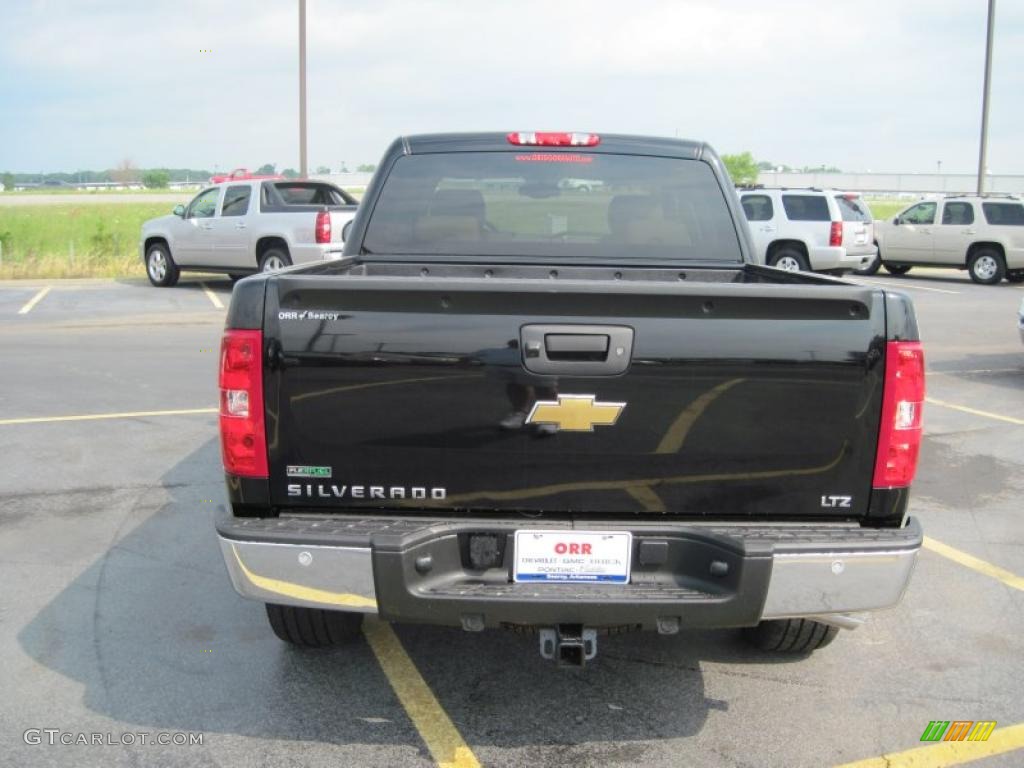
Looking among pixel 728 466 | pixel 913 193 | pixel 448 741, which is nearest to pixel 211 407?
pixel 448 741

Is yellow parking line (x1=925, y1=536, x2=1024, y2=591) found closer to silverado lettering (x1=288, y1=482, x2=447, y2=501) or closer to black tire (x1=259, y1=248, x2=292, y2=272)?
silverado lettering (x1=288, y1=482, x2=447, y2=501)

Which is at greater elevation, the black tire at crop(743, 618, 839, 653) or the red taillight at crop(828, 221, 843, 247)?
the red taillight at crop(828, 221, 843, 247)

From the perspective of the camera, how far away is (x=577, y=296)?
9.95 ft

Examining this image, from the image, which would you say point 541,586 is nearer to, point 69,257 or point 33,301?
point 33,301

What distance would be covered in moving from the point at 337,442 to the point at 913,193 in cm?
9906

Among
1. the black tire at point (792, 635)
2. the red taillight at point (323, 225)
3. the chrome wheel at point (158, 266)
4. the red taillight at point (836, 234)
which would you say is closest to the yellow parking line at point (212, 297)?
the chrome wheel at point (158, 266)

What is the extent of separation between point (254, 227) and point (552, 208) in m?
13.3

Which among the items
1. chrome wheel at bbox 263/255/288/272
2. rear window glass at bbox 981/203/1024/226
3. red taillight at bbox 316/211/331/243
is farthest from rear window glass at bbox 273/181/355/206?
rear window glass at bbox 981/203/1024/226

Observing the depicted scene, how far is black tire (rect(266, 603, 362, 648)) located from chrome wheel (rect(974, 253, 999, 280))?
21.3 metres

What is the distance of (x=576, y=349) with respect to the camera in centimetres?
304

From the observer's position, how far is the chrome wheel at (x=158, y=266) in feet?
62.4

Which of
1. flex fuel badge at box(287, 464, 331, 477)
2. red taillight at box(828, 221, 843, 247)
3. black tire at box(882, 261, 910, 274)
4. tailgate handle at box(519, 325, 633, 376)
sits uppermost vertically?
red taillight at box(828, 221, 843, 247)

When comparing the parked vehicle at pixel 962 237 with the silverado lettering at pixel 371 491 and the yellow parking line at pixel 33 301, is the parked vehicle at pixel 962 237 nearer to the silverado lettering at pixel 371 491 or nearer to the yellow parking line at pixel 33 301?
the yellow parking line at pixel 33 301

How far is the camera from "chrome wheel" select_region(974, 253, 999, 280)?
21969mm
